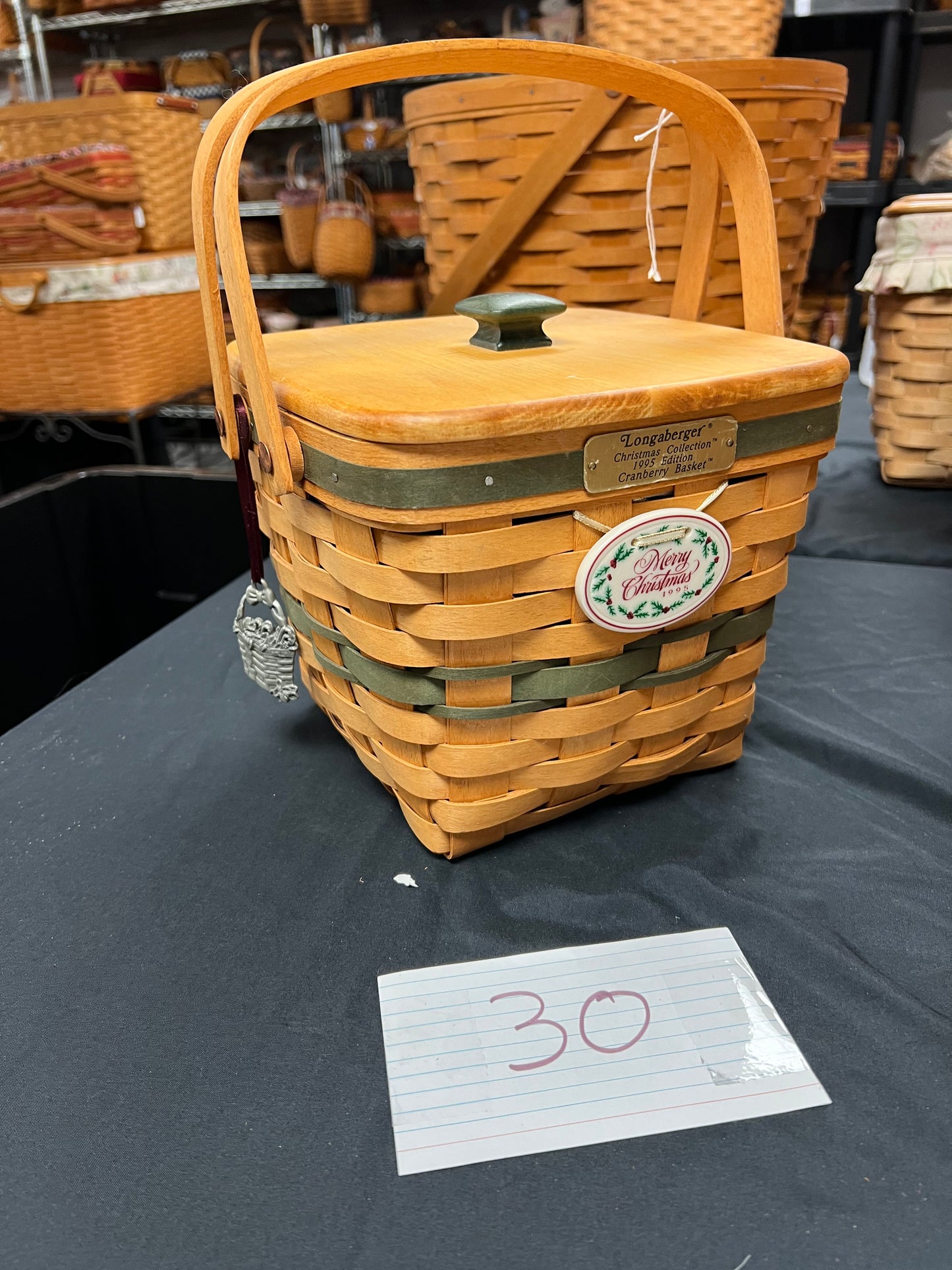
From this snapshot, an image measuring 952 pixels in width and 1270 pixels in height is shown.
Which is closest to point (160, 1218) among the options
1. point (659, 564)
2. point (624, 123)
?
point (659, 564)

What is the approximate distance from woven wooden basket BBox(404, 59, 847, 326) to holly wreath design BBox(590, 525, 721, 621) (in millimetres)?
435

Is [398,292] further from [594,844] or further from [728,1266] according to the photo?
[728,1266]

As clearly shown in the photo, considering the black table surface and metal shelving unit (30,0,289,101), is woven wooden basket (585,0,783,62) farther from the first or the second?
metal shelving unit (30,0,289,101)

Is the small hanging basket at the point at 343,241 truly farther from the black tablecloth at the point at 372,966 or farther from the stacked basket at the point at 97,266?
the black tablecloth at the point at 372,966

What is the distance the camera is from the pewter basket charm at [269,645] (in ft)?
2.03

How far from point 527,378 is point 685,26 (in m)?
0.63

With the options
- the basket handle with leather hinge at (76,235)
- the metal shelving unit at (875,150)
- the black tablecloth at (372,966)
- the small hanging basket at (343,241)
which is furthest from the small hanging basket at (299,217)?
the black tablecloth at (372,966)

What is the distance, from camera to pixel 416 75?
508mm

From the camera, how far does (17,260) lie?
1527 mm

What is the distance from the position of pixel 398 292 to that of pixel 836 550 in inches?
61.5

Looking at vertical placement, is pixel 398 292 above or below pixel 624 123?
below

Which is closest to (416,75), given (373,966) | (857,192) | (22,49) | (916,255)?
(373,966)

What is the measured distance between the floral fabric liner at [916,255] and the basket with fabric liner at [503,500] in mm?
452

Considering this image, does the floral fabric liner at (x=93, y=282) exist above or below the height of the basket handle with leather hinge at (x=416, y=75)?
below
